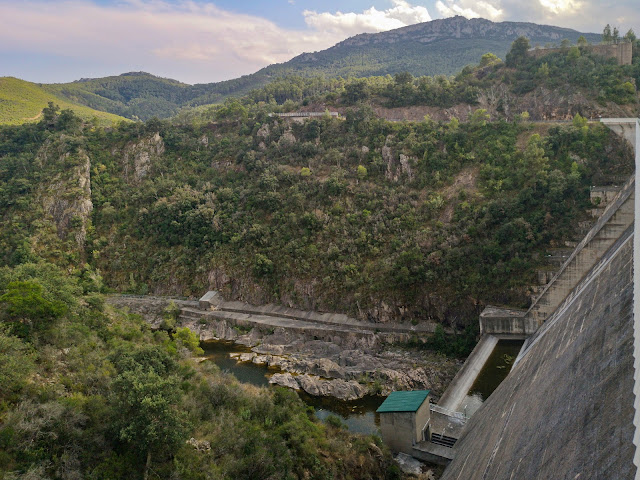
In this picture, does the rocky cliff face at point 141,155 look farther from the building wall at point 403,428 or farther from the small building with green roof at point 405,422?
the building wall at point 403,428

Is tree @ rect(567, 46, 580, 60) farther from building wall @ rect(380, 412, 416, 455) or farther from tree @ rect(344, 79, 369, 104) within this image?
building wall @ rect(380, 412, 416, 455)

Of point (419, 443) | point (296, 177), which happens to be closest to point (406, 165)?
point (296, 177)

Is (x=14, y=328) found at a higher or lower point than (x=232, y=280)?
higher

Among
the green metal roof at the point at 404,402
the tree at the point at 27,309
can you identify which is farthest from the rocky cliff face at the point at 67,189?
the green metal roof at the point at 404,402

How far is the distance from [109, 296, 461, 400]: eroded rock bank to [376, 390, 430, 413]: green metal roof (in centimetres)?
537

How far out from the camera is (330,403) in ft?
89.0

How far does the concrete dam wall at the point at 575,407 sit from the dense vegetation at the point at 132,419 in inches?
237

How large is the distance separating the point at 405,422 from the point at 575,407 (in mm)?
11334

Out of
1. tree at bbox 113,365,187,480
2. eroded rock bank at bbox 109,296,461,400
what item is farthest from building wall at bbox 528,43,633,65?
tree at bbox 113,365,187,480

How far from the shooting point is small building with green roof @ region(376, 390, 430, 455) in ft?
66.7

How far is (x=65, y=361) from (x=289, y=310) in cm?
1953

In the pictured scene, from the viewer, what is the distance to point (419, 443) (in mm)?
20734

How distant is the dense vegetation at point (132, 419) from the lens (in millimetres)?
15453

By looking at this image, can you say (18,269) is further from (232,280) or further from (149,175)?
(149,175)
